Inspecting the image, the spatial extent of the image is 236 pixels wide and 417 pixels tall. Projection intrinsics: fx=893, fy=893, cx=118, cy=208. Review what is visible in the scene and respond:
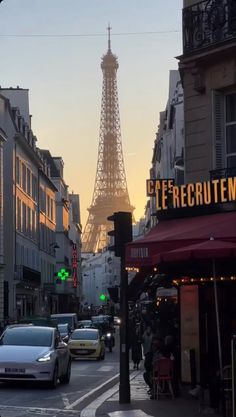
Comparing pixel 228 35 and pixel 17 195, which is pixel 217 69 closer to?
pixel 228 35

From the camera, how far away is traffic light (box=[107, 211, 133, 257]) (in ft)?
57.1

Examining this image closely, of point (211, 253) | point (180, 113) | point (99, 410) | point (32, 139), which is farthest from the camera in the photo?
point (32, 139)

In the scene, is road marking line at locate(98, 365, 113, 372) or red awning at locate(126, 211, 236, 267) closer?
red awning at locate(126, 211, 236, 267)

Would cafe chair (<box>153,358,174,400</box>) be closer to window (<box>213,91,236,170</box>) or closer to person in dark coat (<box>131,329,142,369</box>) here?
window (<box>213,91,236,170</box>)

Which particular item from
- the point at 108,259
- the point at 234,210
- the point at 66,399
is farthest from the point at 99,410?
the point at 108,259

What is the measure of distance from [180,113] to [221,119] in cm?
3155

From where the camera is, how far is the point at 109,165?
186 m

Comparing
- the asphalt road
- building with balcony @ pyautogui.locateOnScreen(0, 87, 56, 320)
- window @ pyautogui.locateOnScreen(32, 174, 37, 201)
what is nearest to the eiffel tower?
building with balcony @ pyautogui.locateOnScreen(0, 87, 56, 320)

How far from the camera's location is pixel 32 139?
7812 centimetres

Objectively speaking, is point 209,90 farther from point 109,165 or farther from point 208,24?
point 109,165

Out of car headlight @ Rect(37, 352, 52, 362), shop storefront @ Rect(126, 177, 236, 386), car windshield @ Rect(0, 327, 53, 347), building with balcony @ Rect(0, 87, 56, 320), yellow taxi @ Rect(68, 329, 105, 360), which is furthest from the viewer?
building with balcony @ Rect(0, 87, 56, 320)

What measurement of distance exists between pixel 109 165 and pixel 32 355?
165 meters

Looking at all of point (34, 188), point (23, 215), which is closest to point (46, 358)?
→ point (23, 215)

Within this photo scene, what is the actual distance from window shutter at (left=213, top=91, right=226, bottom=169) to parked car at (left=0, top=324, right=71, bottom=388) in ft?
21.5
